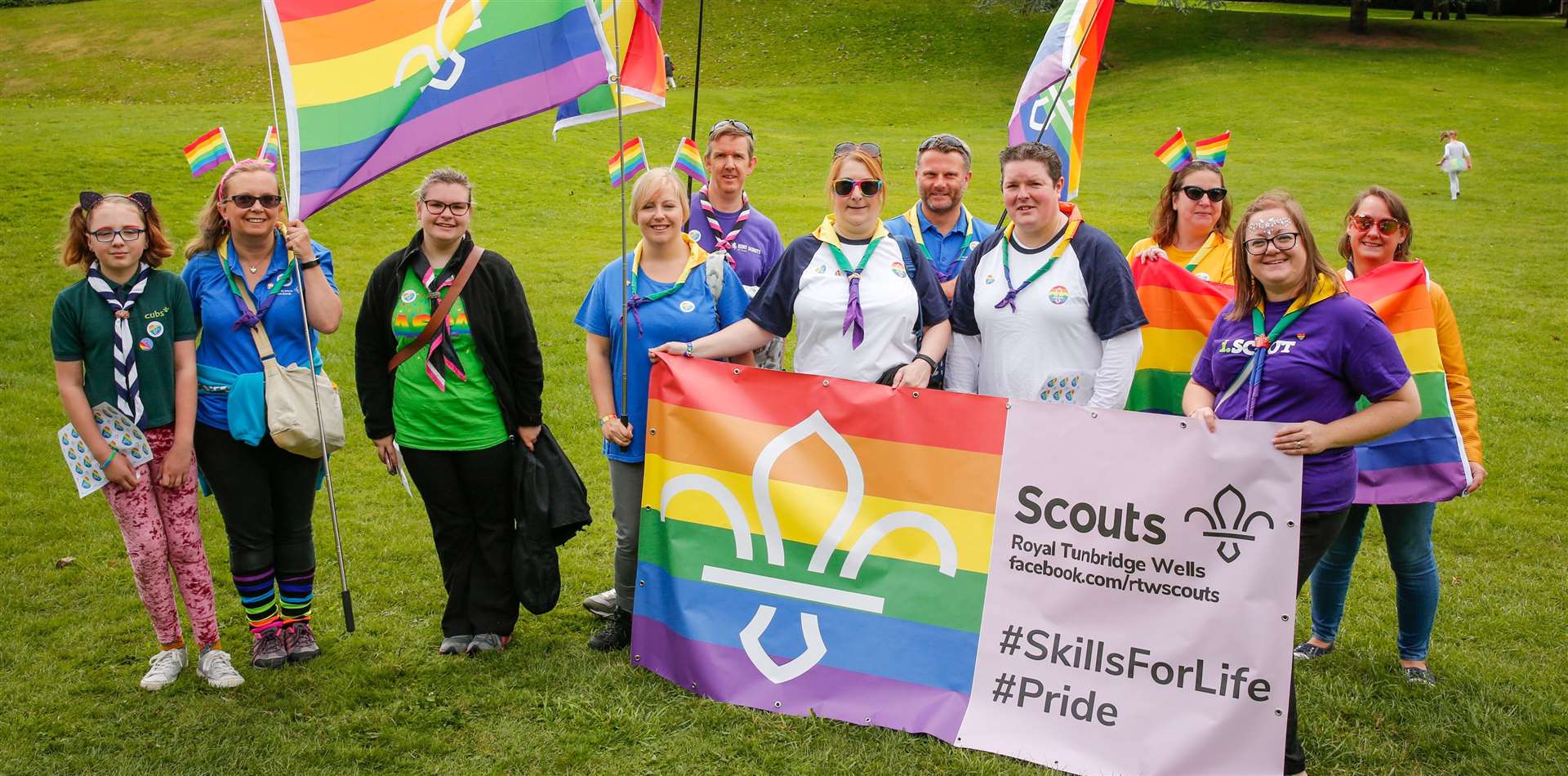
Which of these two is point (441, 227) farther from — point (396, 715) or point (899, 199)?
point (899, 199)

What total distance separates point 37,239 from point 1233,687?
48.6 feet

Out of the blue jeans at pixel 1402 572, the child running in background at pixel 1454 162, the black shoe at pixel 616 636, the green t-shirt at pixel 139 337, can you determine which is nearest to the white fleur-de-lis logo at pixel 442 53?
the green t-shirt at pixel 139 337

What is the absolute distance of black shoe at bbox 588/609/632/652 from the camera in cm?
538

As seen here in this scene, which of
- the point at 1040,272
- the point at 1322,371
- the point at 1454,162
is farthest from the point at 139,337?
the point at 1454,162

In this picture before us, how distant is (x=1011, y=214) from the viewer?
4828 millimetres

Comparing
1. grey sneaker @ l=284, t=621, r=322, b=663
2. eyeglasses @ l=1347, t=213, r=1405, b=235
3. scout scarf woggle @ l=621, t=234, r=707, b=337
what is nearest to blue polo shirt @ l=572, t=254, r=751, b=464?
scout scarf woggle @ l=621, t=234, r=707, b=337

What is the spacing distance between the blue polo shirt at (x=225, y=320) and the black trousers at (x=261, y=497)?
14 cm

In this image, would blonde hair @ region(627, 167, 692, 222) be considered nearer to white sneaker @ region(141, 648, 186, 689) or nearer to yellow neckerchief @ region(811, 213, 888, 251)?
yellow neckerchief @ region(811, 213, 888, 251)

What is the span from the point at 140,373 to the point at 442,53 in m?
1.87

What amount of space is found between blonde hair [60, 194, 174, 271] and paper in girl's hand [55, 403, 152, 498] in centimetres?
65

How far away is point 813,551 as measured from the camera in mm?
4758

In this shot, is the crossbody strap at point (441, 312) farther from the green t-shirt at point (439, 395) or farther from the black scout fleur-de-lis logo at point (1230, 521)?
the black scout fleur-de-lis logo at point (1230, 521)

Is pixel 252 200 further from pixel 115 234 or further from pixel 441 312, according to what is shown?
pixel 441 312

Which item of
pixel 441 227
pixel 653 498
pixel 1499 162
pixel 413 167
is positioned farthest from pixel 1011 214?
pixel 1499 162
